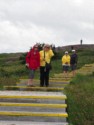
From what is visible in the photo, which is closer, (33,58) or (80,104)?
(80,104)

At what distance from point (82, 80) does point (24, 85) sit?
276 centimetres

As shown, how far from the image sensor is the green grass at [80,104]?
14.1 metres

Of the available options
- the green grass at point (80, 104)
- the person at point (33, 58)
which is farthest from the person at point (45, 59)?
the green grass at point (80, 104)

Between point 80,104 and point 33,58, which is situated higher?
point 33,58

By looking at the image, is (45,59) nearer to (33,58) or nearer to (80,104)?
(33,58)

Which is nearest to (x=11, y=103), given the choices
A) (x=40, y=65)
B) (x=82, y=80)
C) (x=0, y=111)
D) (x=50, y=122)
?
(x=0, y=111)

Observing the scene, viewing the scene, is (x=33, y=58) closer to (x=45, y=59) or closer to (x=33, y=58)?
(x=33, y=58)

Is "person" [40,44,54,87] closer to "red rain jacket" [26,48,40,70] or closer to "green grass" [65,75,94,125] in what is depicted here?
"red rain jacket" [26,48,40,70]

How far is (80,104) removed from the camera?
15250 mm

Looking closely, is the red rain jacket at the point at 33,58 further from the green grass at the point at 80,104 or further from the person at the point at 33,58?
the green grass at the point at 80,104

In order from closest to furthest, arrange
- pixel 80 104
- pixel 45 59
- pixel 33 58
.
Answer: pixel 80 104 → pixel 33 58 → pixel 45 59

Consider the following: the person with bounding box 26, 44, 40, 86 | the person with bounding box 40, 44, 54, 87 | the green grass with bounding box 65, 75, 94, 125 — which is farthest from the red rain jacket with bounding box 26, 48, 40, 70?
the green grass with bounding box 65, 75, 94, 125

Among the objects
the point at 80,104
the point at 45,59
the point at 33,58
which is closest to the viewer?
the point at 80,104

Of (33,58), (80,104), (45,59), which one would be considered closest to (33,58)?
(33,58)
